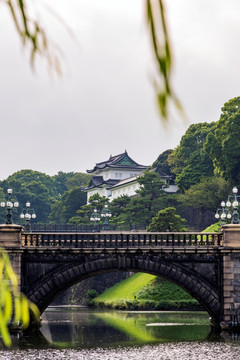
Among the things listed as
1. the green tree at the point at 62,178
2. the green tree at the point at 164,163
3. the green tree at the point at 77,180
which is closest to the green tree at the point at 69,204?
the green tree at the point at 164,163

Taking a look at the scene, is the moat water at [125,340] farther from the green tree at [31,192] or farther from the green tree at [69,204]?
the green tree at [31,192]

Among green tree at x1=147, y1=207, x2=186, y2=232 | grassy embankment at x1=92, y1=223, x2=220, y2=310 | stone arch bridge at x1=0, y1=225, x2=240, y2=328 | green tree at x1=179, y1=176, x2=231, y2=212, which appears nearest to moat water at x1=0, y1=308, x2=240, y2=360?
stone arch bridge at x1=0, y1=225, x2=240, y2=328

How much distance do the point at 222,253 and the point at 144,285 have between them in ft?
95.2

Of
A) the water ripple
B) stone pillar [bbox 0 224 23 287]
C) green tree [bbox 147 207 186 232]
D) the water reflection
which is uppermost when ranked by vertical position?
green tree [bbox 147 207 186 232]

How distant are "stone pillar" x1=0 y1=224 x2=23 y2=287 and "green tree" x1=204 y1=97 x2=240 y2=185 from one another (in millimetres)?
42357

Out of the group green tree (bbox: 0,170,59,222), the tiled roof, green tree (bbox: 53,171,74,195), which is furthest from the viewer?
green tree (bbox: 53,171,74,195)

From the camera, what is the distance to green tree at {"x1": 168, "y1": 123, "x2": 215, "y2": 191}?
314 ft

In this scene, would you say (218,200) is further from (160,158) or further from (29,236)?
(29,236)

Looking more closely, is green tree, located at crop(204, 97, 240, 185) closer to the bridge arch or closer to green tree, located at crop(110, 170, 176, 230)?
green tree, located at crop(110, 170, 176, 230)

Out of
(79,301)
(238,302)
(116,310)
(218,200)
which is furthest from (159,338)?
(218,200)

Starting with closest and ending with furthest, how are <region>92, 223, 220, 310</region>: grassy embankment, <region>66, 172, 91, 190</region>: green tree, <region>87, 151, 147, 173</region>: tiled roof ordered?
<region>92, 223, 220, 310</region>: grassy embankment, <region>87, 151, 147, 173</region>: tiled roof, <region>66, 172, 91, 190</region>: green tree

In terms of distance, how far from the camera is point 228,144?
7994 cm

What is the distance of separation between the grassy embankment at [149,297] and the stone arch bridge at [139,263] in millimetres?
20796

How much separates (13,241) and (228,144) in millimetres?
42940
